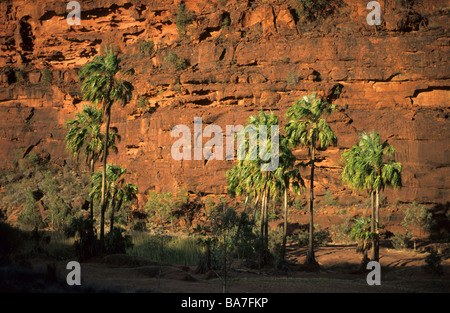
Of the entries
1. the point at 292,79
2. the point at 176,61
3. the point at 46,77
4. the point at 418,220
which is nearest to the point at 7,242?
the point at 418,220

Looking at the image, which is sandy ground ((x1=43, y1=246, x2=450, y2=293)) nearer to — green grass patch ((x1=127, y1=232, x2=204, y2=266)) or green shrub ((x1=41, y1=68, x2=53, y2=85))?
green grass patch ((x1=127, y1=232, x2=204, y2=266))

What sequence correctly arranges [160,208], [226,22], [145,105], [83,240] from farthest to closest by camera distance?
[226,22] → [145,105] → [160,208] → [83,240]

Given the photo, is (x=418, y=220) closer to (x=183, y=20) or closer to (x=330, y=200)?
(x=330, y=200)

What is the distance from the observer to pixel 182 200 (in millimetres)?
55500

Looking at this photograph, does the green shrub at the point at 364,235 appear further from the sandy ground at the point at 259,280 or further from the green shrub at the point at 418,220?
the green shrub at the point at 418,220

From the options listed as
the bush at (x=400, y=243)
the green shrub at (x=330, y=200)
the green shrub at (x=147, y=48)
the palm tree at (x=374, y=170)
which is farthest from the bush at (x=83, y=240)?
the green shrub at (x=147, y=48)

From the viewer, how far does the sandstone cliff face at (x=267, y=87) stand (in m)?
54.5

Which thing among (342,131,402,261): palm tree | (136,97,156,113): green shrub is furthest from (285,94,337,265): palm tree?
(136,97,156,113): green shrub

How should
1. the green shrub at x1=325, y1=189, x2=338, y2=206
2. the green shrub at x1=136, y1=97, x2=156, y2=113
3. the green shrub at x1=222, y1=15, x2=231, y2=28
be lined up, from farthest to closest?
the green shrub at x1=222, y1=15, x2=231, y2=28, the green shrub at x1=136, y1=97, x2=156, y2=113, the green shrub at x1=325, y1=189, x2=338, y2=206

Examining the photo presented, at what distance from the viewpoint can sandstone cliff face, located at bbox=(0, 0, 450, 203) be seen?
5447cm

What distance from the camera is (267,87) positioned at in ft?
193

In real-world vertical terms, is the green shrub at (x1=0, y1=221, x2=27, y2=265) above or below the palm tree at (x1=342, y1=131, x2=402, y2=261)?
below

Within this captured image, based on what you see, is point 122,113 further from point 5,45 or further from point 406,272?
point 406,272

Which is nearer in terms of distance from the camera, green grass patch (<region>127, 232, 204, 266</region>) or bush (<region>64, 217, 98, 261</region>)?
bush (<region>64, 217, 98, 261</region>)
